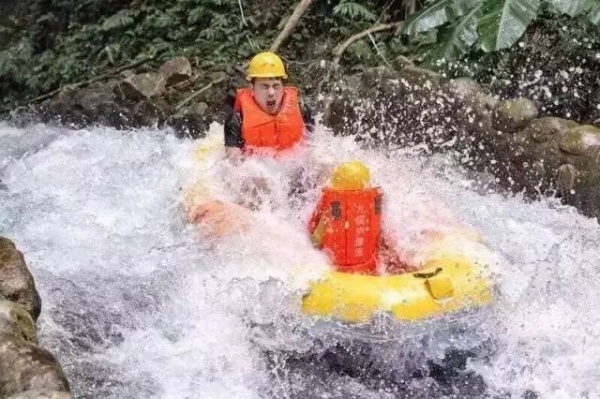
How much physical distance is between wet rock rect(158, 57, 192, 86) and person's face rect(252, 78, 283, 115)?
12.6 ft

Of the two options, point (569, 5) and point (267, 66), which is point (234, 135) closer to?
point (267, 66)

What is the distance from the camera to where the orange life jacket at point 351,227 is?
4.64 metres

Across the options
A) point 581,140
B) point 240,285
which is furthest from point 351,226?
point 581,140

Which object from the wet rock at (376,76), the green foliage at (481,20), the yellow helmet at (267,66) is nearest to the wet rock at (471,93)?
the wet rock at (376,76)

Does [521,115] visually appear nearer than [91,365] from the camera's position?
No

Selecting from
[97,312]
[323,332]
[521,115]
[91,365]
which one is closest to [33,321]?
[91,365]

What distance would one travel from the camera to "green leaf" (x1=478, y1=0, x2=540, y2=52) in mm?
3480

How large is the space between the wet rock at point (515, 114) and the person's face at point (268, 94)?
2.27 meters

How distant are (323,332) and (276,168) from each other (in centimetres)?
180

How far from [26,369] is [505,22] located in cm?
279

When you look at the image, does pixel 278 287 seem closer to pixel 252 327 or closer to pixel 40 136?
pixel 252 327

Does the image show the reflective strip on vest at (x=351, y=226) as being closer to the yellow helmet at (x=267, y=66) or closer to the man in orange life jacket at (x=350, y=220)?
the man in orange life jacket at (x=350, y=220)

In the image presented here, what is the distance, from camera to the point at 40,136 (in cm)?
945

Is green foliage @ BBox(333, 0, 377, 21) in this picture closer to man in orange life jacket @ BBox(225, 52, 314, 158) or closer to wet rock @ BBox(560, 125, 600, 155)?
man in orange life jacket @ BBox(225, 52, 314, 158)
